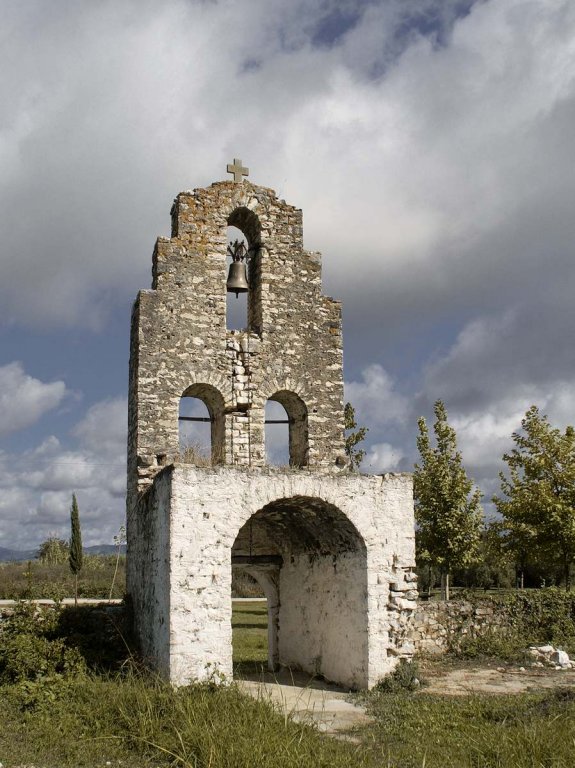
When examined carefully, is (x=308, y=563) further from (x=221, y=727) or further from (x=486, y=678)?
(x=221, y=727)

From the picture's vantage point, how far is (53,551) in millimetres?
52156

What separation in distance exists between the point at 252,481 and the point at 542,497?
11256 mm

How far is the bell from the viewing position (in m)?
16.9

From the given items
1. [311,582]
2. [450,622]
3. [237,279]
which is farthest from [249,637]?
[237,279]

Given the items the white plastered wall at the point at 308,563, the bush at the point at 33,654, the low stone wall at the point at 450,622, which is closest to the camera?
the white plastered wall at the point at 308,563

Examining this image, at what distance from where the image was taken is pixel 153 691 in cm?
1085

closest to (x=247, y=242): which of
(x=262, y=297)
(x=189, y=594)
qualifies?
(x=262, y=297)

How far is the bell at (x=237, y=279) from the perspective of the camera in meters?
16.9

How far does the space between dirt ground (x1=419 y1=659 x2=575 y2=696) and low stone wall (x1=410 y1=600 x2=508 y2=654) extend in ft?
1.86

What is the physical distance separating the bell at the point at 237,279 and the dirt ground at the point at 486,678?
344 inches

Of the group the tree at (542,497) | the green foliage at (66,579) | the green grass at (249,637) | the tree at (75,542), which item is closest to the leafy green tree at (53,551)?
the green foliage at (66,579)

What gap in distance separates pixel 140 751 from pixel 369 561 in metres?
5.30

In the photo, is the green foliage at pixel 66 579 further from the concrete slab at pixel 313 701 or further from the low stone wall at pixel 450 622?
the low stone wall at pixel 450 622

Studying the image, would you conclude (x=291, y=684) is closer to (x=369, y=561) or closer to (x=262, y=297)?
(x=369, y=561)
